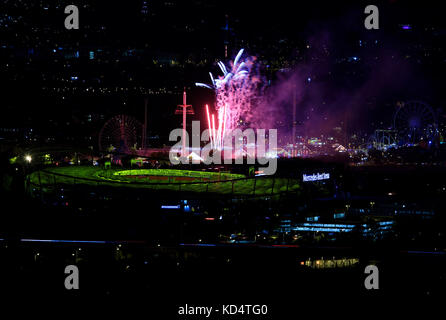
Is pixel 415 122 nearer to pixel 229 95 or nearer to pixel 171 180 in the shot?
pixel 229 95

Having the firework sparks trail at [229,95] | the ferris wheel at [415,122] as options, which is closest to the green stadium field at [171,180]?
the firework sparks trail at [229,95]

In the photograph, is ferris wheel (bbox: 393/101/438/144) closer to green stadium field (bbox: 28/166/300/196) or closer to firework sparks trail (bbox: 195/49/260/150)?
firework sparks trail (bbox: 195/49/260/150)

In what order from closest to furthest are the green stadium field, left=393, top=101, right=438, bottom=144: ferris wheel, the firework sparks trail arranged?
the green stadium field → the firework sparks trail → left=393, top=101, right=438, bottom=144: ferris wheel

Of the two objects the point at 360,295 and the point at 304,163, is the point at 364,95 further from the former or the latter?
the point at 360,295

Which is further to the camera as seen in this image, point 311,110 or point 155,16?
point 311,110

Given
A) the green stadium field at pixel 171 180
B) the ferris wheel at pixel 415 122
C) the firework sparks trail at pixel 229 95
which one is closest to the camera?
the green stadium field at pixel 171 180

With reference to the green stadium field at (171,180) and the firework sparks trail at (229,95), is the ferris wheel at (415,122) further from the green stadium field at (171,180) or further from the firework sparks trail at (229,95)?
the green stadium field at (171,180)

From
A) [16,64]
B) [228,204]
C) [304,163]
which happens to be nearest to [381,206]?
[228,204]

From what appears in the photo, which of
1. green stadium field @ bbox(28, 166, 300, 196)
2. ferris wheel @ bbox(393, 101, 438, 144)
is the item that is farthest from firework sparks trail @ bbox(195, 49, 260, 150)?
ferris wheel @ bbox(393, 101, 438, 144)
